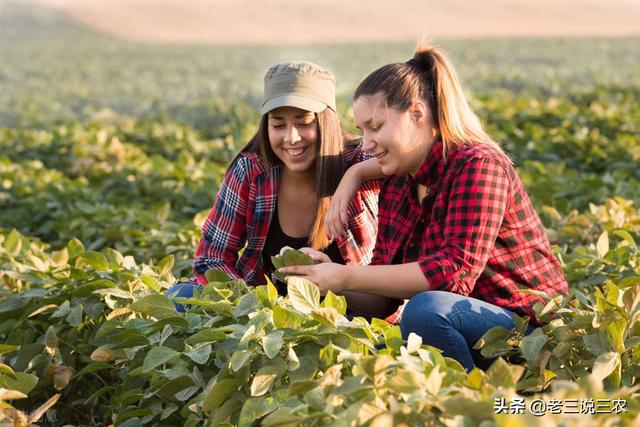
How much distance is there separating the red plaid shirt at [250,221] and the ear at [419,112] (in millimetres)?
575

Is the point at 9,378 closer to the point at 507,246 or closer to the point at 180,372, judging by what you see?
the point at 180,372

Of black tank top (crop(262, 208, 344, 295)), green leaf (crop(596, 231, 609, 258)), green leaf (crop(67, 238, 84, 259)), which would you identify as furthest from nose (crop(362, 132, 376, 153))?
green leaf (crop(67, 238, 84, 259))

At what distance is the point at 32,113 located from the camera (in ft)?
41.1

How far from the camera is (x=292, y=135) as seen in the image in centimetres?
295

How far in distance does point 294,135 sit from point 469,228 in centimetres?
82

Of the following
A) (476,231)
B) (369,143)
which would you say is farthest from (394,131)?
(476,231)

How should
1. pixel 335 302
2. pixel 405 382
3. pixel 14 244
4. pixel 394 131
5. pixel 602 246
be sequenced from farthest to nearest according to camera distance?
pixel 14 244, pixel 602 246, pixel 394 131, pixel 335 302, pixel 405 382

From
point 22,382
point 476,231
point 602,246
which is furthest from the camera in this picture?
point 602,246

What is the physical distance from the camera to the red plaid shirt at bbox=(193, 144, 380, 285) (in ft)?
10.1

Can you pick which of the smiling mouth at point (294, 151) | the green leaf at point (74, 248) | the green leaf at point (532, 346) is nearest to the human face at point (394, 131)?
the smiling mouth at point (294, 151)

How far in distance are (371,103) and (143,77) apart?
2309 cm

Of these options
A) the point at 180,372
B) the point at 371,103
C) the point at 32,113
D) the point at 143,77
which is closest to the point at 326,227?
the point at 371,103

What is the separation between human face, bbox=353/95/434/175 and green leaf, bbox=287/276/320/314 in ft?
1.85

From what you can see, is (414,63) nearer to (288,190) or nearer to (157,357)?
(288,190)
